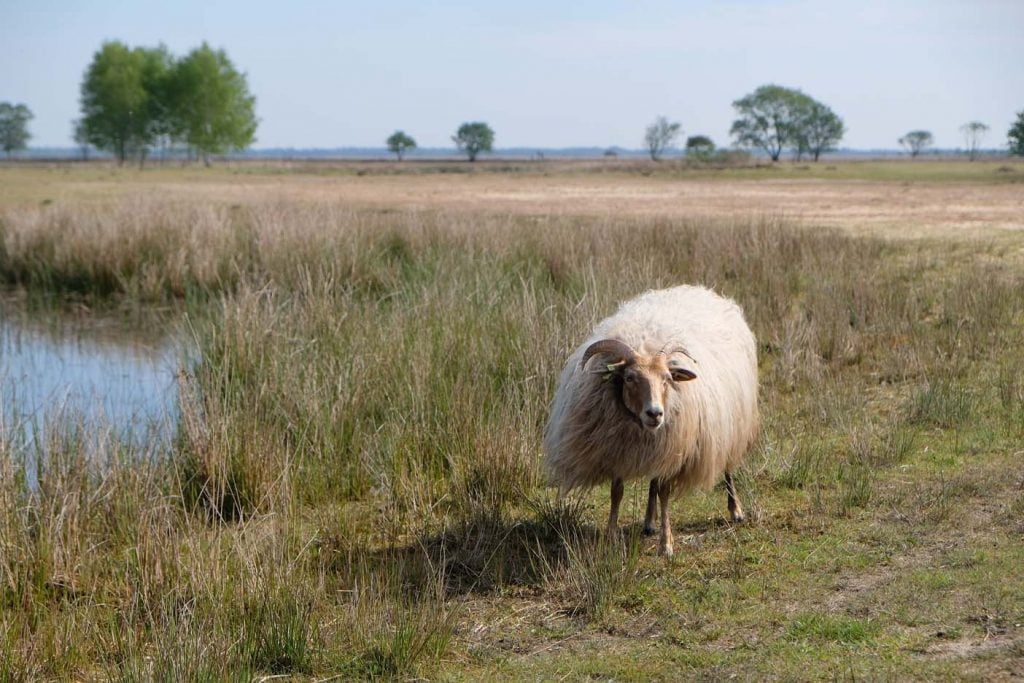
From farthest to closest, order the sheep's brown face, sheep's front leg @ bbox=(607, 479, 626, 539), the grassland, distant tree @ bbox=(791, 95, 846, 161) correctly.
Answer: distant tree @ bbox=(791, 95, 846, 161), sheep's front leg @ bbox=(607, 479, 626, 539), the sheep's brown face, the grassland

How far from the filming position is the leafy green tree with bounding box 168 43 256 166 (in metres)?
81.3

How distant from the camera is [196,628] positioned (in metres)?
4.51

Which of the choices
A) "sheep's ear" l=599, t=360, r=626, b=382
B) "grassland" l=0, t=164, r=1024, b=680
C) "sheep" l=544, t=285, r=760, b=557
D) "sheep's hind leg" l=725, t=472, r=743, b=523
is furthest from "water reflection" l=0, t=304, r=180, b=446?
"sheep's hind leg" l=725, t=472, r=743, b=523

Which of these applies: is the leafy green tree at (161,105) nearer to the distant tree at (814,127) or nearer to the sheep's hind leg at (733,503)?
the distant tree at (814,127)

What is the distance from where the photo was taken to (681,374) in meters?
5.81

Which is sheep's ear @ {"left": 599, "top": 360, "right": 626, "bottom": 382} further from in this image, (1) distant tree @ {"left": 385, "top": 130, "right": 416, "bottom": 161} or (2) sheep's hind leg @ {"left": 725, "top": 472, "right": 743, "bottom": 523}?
(1) distant tree @ {"left": 385, "top": 130, "right": 416, "bottom": 161}

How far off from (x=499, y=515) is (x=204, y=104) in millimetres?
81114

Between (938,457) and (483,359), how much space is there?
11.0ft

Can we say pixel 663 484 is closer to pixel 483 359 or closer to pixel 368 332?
pixel 483 359

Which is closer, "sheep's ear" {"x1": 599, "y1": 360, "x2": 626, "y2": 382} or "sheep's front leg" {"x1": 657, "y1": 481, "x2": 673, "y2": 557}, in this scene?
"sheep's ear" {"x1": 599, "y1": 360, "x2": 626, "y2": 382}

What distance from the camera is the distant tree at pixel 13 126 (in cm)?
14150

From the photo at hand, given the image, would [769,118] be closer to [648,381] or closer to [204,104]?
[204,104]

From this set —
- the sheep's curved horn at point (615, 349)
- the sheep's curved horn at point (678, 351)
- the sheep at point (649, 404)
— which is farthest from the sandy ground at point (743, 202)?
the sheep's curved horn at point (615, 349)

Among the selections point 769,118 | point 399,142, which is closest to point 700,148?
point 769,118
